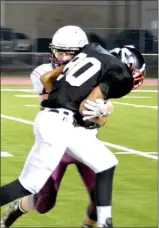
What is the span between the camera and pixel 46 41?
28.3 metres

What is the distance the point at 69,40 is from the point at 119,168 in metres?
4.30

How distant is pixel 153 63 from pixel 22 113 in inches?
429

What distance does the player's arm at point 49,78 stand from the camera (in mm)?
5754

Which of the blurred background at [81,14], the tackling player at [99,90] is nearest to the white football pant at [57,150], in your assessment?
the tackling player at [99,90]

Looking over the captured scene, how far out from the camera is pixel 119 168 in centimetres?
995

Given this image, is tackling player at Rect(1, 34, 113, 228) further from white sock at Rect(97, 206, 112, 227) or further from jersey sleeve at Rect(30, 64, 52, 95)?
white sock at Rect(97, 206, 112, 227)

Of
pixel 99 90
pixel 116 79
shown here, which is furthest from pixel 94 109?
pixel 116 79

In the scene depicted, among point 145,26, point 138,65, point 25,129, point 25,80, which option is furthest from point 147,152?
point 145,26

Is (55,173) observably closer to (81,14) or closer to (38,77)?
(38,77)

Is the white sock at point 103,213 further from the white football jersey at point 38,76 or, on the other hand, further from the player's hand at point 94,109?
the white football jersey at point 38,76

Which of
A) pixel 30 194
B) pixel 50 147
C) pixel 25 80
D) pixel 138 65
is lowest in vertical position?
pixel 25 80

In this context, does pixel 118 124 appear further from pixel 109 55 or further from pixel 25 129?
pixel 109 55

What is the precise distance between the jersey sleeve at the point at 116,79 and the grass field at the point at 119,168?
61.6 inches

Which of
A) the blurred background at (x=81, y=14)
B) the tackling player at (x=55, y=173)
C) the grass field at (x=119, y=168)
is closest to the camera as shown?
the tackling player at (x=55, y=173)
